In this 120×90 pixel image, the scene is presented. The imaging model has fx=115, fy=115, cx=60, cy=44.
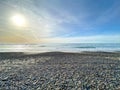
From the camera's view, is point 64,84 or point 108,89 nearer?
point 108,89

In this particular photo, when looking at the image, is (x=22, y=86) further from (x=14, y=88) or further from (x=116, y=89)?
(x=116, y=89)

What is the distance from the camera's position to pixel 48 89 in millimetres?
6000

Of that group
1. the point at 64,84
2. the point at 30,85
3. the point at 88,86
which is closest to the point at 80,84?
the point at 88,86

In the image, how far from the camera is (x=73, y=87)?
6.25 m

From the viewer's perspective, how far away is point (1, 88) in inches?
242

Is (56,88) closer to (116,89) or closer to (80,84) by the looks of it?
(80,84)

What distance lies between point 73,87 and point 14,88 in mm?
3187

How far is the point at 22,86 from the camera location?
644 cm

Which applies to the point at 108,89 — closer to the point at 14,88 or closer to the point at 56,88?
the point at 56,88

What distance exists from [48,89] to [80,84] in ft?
6.20

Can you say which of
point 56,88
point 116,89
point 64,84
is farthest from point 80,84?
point 116,89

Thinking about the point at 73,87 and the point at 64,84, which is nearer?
the point at 73,87

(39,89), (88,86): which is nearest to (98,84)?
(88,86)

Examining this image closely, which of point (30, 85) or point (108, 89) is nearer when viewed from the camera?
point (108, 89)
